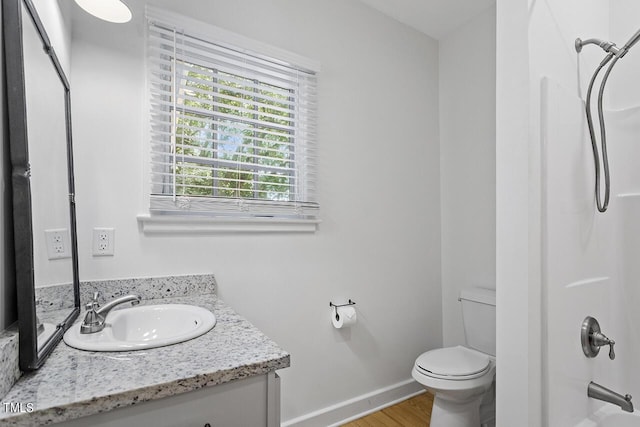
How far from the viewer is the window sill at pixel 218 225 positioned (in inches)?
57.6

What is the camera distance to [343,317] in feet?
6.27

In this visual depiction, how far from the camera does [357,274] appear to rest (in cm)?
212

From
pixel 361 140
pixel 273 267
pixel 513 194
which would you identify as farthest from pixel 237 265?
pixel 513 194

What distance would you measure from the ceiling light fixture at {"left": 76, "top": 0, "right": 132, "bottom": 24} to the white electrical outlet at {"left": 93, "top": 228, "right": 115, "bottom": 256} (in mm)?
815

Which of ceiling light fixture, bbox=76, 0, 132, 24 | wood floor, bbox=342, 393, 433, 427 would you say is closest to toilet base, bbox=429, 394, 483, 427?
wood floor, bbox=342, 393, 433, 427

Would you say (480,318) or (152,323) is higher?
(152,323)

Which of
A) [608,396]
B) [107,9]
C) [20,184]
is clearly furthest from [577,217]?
[107,9]

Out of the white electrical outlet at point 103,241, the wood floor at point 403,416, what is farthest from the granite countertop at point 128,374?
the wood floor at point 403,416

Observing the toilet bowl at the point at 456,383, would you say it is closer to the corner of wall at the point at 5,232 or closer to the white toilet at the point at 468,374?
the white toilet at the point at 468,374

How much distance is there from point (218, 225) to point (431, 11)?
2.08 meters

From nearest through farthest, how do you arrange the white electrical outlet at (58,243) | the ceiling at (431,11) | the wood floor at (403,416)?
the white electrical outlet at (58,243)
the wood floor at (403,416)
the ceiling at (431,11)

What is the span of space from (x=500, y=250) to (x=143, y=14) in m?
1.83

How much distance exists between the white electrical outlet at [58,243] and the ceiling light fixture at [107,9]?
0.76 meters

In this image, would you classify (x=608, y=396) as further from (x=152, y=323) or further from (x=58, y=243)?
(x=58, y=243)
